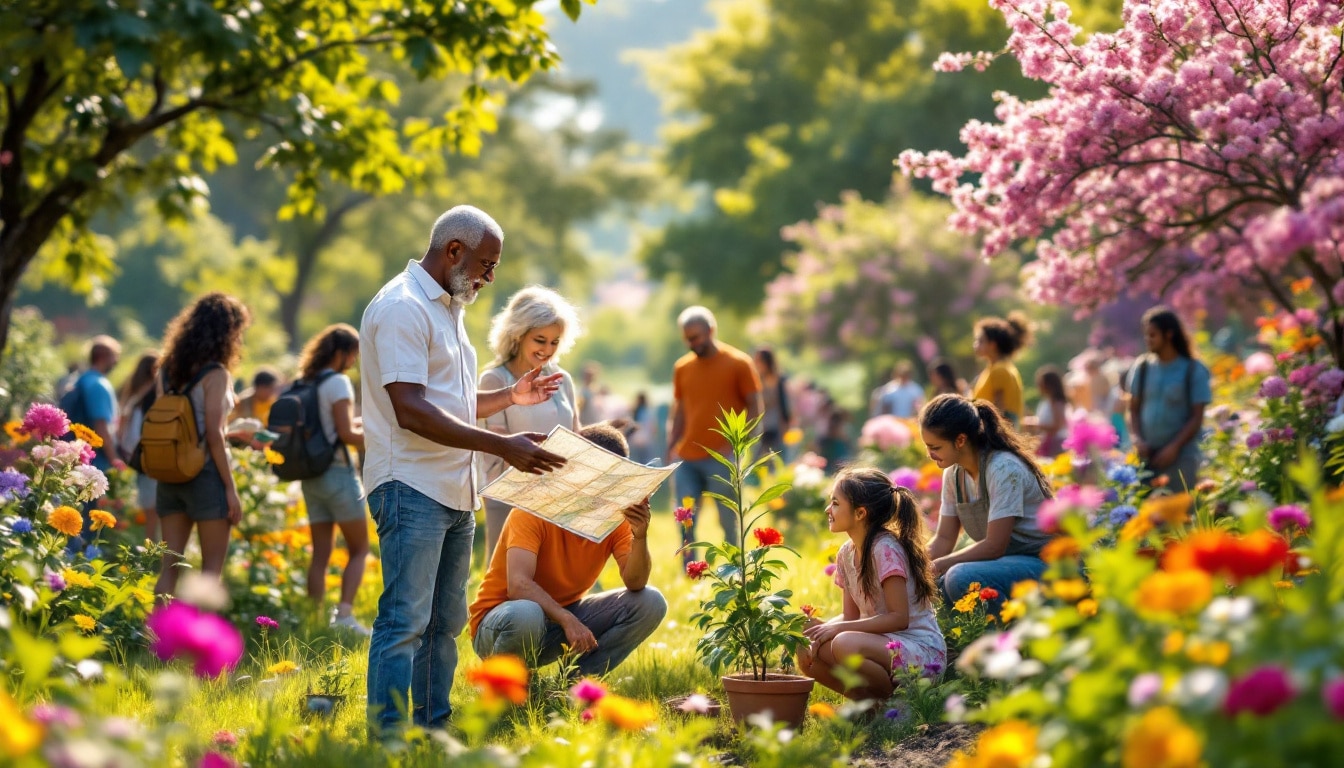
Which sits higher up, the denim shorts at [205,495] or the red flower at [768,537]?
the denim shorts at [205,495]

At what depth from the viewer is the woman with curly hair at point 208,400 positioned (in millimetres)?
6168

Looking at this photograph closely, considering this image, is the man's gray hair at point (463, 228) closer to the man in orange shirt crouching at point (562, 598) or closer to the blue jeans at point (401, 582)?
the blue jeans at point (401, 582)

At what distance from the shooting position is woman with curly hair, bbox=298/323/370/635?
7074 mm

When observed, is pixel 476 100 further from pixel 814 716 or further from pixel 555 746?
pixel 555 746

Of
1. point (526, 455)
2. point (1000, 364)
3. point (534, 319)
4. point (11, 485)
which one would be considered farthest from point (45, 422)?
point (1000, 364)

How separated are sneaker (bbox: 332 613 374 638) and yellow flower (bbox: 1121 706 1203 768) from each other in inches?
201

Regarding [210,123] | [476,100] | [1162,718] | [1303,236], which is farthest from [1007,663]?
[210,123]

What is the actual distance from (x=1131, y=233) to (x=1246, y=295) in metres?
4.74

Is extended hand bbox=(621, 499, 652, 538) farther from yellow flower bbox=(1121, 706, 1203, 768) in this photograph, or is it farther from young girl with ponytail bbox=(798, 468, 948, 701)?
yellow flower bbox=(1121, 706, 1203, 768)

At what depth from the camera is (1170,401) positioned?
25.3 ft

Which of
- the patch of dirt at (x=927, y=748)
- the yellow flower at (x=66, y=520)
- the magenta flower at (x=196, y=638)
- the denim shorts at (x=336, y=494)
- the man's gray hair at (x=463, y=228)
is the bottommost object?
the magenta flower at (x=196, y=638)

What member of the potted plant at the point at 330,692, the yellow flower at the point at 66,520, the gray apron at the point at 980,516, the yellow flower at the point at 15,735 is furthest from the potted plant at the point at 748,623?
the yellow flower at the point at 15,735

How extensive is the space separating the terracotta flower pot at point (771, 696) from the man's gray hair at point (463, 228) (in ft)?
5.95

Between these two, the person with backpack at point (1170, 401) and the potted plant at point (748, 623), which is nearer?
the potted plant at point (748, 623)
